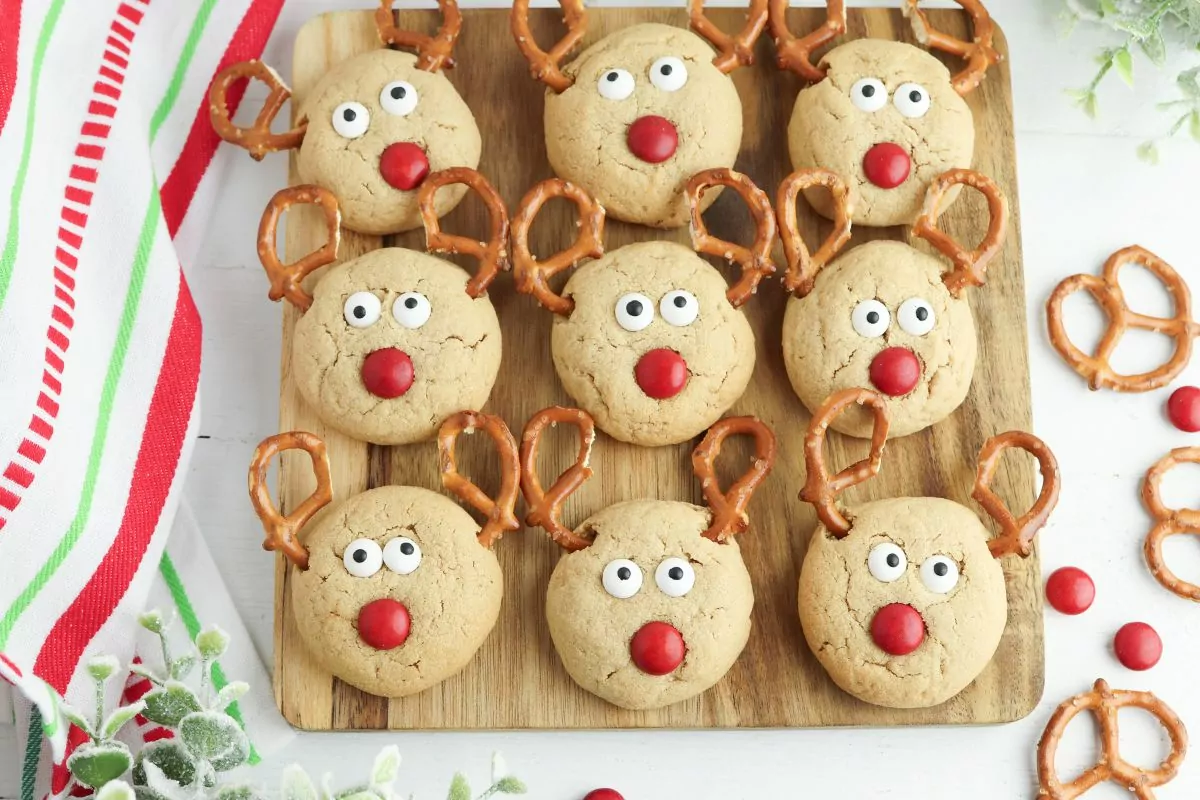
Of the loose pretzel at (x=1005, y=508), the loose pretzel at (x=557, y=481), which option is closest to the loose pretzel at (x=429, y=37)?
the loose pretzel at (x=557, y=481)

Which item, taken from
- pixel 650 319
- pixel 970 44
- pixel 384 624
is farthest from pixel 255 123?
pixel 970 44

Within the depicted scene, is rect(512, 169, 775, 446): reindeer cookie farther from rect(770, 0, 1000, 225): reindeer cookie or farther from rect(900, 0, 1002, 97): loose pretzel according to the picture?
rect(900, 0, 1002, 97): loose pretzel

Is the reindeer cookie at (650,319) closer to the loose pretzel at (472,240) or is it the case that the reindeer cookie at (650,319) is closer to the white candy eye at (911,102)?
the loose pretzel at (472,240)

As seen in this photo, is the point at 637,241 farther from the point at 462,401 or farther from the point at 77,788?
the point at 77,788

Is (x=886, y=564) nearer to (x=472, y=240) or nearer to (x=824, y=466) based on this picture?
(x=824, y=466)

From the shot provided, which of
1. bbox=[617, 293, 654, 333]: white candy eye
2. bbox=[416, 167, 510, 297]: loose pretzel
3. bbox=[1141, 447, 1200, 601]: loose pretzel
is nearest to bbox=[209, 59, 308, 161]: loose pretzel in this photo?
bbox=[416, 167, 510, 297]: loose pretzel

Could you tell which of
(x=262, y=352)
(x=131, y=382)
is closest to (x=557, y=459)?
(x=262, y=352)
